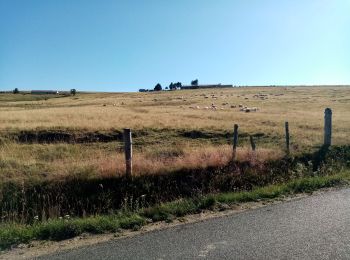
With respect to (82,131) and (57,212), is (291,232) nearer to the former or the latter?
(57,212)

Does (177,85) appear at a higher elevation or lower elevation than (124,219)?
higher

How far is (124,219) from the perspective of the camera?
25.1ft

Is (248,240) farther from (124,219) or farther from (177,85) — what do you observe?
(177,85)

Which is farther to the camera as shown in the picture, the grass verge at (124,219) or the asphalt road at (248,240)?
the grass verge at (124,219)

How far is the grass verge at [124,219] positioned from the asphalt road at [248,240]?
2.35ft

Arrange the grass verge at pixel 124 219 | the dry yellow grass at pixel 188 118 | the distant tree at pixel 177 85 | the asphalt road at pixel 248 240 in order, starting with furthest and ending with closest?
the distant tree at pixel 177 85 < the dry yellow grass at pixel 188 118 < the grass verge at pixel 124 219 < the asphalt road at pixel 248 240

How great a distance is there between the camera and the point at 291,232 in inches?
270

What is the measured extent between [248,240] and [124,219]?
7.49ft

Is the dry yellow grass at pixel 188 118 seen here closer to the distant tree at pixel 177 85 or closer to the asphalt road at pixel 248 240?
the asphalt road at pixel 248 240

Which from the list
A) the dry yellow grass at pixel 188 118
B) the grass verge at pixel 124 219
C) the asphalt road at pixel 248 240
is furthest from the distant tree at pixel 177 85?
the asphalt road at pixel 248 240

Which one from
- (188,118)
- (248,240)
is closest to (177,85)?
(188,118)

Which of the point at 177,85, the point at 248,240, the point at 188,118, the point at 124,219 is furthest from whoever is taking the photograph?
the point at 177,85

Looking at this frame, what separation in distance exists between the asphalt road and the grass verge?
2.35ft

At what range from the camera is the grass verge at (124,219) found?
274 inches
